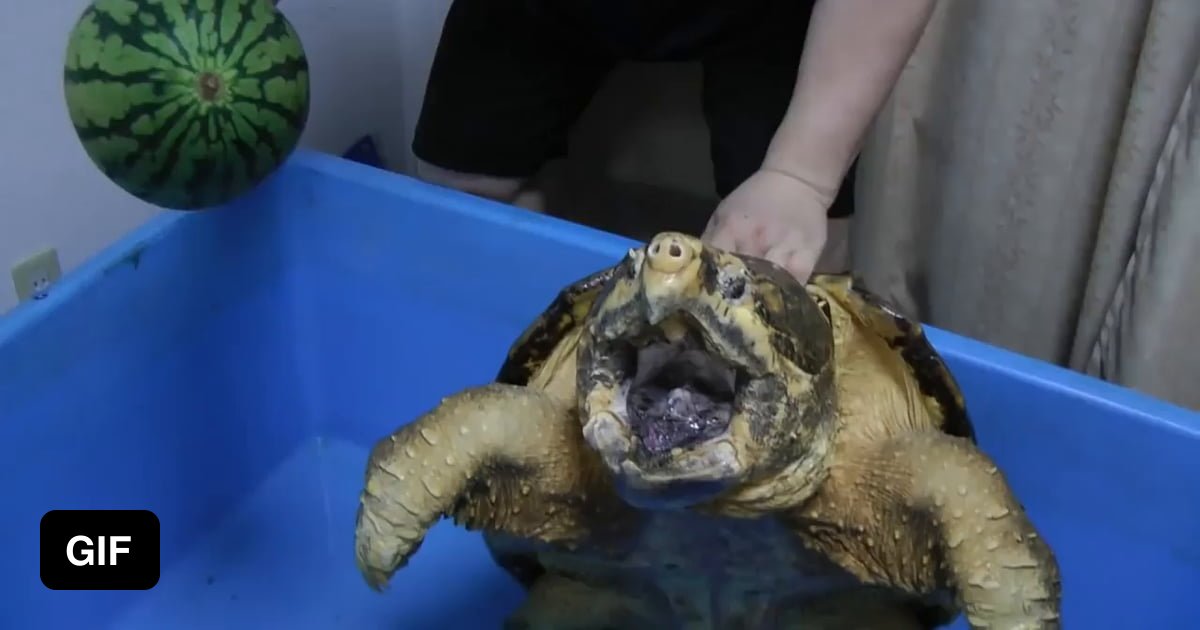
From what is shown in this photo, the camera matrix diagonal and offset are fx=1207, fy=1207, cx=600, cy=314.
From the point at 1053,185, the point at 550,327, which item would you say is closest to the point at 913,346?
the point at 550,327

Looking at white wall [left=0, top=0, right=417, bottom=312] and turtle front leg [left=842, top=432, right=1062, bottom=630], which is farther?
white wall [left=0, top=0, right=417, bottom=312]

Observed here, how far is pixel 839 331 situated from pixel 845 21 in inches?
8.5

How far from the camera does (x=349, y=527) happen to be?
3.26ft

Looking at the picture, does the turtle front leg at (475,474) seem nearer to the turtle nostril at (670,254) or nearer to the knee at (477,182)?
the turtle nostril at (670,254)

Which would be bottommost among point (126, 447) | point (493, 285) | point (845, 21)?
point (126, 447)

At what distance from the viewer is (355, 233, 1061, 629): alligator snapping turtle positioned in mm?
477

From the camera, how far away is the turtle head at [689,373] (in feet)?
1.49

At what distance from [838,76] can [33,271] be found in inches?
26.8

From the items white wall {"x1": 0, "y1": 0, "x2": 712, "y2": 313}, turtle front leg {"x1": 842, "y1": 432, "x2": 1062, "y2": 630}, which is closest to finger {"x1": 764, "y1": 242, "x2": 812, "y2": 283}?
turtle front leg {"x1": 842, "y1": 432, "x2": 1062, "y2": 630}

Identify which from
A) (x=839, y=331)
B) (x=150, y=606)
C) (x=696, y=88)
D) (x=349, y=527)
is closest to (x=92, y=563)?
(x=150, y=606)

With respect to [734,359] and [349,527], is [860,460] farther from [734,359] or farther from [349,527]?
[349,527]

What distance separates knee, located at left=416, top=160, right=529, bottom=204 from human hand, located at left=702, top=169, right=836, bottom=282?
35cm

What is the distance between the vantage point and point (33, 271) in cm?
101

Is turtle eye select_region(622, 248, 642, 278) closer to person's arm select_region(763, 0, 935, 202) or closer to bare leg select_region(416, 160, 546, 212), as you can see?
person's arm select_region(763, 0, 935, 202)
